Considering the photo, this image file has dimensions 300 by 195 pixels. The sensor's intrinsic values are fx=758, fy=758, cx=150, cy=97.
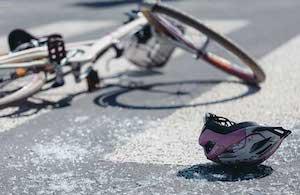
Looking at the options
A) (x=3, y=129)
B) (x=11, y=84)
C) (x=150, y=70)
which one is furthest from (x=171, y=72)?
(x=3, y=129)

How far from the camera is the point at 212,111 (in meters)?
6.78

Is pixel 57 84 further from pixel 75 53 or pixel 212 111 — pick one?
pixel 212 111

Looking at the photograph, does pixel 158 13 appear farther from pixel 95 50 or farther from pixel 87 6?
pixel 87 6

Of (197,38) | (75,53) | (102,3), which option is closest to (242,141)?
(75,53)

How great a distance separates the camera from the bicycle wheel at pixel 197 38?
23.9ft

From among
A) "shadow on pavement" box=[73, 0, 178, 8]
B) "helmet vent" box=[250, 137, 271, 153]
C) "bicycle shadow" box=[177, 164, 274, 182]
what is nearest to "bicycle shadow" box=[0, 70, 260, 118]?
"bicycle shadow" box=[177, 164, 274, 182]

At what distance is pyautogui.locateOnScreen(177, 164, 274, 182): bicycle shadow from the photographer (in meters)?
4.91

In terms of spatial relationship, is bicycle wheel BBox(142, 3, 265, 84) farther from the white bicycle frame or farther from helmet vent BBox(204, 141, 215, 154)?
helmet vent BBox(204, 141, 215, 154)

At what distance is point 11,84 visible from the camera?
7289 millimetres

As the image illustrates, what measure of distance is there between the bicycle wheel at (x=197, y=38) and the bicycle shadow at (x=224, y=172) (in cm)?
245

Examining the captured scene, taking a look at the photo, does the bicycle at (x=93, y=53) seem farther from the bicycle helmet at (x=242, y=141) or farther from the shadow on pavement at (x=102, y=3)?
the shadow on pavement at (x=102, y=3)

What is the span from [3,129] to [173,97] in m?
1.81

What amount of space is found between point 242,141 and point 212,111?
1874 mm

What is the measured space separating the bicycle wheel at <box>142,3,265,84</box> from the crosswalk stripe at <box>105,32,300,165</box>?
17 cm
